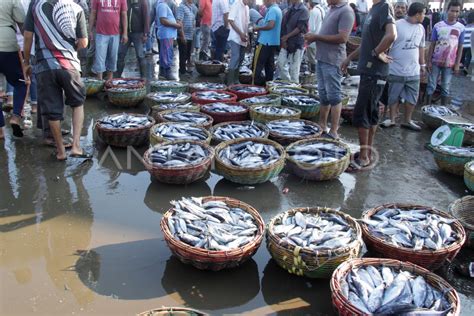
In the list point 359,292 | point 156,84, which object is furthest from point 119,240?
point 156,84

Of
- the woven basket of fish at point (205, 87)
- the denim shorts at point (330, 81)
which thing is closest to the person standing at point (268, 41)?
the woven basket of fish at point (205, 87)

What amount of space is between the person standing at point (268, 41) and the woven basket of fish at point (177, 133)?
3.92m

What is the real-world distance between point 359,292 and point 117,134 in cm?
413

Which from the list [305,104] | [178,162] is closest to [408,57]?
[305,104]

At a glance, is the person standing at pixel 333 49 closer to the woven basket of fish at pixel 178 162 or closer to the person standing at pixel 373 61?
the person standing at pixel 373 61

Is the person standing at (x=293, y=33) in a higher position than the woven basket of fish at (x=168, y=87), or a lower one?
higher

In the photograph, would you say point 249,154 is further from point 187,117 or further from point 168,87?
point 168,87

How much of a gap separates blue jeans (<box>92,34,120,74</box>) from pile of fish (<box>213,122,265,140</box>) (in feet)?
12.6

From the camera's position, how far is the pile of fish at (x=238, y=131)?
606 centimetres

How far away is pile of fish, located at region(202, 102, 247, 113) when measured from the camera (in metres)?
7.11

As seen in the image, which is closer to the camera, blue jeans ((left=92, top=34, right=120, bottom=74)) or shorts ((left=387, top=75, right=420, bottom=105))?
shorts ((left=387, top=75, right=420, bottom=105))

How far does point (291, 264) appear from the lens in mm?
3438

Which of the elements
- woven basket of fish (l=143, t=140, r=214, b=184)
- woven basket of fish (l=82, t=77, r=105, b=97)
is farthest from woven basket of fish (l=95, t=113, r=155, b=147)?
woven basket of fish (l=82, t=77, r=105, b=97)

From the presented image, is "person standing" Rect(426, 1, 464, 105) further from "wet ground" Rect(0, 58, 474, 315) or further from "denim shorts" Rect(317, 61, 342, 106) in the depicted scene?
"denim shorts" Rect(317, 61, 342, 106)
